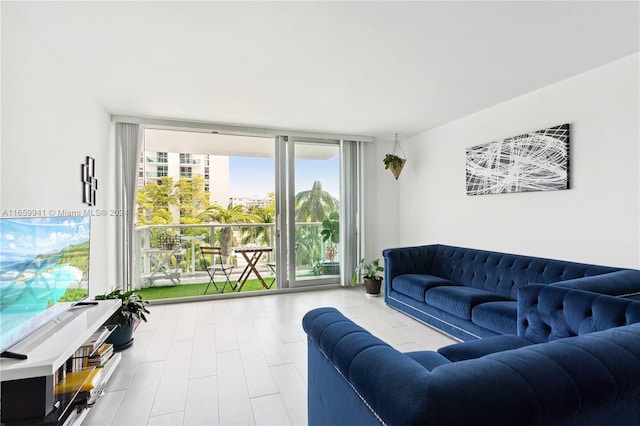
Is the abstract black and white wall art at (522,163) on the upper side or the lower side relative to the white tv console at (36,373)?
upper

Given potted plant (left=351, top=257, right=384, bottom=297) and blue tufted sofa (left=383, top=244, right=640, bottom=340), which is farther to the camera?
potted plant (left=351, top=257, right=384, bottom=297)

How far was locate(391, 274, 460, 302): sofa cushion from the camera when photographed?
371 centimetres

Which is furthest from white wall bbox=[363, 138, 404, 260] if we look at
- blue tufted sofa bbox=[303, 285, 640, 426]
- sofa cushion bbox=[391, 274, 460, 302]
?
blue tufted sofa bbox=[303, 285, 640, 426]

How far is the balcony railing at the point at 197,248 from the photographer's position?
549 centimetres

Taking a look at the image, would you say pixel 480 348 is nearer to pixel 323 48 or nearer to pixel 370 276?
pixel 323 48

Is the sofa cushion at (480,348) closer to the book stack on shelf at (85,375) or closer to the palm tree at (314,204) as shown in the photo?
the book stack on shelf at (85,375)

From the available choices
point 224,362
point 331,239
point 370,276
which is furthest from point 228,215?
point 224,362

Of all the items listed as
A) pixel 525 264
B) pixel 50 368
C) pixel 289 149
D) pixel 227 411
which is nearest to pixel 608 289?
pixel 525 264

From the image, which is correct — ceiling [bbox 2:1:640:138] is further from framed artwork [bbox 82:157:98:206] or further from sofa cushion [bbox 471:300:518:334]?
sofa cushion [bbox 471:300:518:334]

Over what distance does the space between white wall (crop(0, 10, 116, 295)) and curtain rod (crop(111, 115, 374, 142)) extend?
0.67 meters

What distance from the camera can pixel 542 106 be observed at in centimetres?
338

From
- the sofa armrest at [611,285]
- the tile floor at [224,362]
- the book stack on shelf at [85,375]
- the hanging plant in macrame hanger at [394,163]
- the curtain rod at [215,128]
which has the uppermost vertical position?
the curtain rod at [215,128]

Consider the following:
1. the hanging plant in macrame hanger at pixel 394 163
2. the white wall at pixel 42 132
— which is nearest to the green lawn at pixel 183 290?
the white wall at pixel 42 132

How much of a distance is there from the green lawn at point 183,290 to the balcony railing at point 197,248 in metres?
0.16
